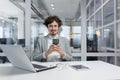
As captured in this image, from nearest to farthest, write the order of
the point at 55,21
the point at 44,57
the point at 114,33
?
the point at 44,57 < the point at 55,21 < the point at 114,33

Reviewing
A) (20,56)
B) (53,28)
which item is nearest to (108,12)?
(53,28)

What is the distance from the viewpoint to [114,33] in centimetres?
393

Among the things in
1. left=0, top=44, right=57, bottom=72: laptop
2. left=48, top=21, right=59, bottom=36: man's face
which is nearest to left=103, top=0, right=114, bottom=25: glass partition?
left=48, top=21, right=59, bottom=36: man's face

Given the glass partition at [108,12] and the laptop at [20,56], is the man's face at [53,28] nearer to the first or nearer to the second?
the laptop at [20,56]

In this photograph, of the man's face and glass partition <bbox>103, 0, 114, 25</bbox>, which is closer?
the man's face

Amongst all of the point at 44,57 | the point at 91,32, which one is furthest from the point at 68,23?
the point at 44,57

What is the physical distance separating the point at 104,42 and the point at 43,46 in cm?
221

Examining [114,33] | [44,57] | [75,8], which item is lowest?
[44,57]

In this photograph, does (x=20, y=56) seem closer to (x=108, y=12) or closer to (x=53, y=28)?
(x=53, y=28)

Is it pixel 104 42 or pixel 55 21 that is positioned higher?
pixel 55 21

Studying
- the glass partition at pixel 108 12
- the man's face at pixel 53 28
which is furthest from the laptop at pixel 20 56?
the glass partition at pixel 108 12

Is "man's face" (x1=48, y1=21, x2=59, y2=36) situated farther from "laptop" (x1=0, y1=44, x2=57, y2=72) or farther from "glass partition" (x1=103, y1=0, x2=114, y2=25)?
"glass partition" (x1=103, y1=0, x2=114, y2=25)

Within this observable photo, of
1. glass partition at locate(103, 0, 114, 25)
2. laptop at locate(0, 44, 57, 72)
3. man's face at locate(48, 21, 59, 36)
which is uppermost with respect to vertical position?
glass partition at locate(103, 0, 114, 25)

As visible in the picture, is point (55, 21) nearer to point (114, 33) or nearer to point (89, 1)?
point (114, 33)
